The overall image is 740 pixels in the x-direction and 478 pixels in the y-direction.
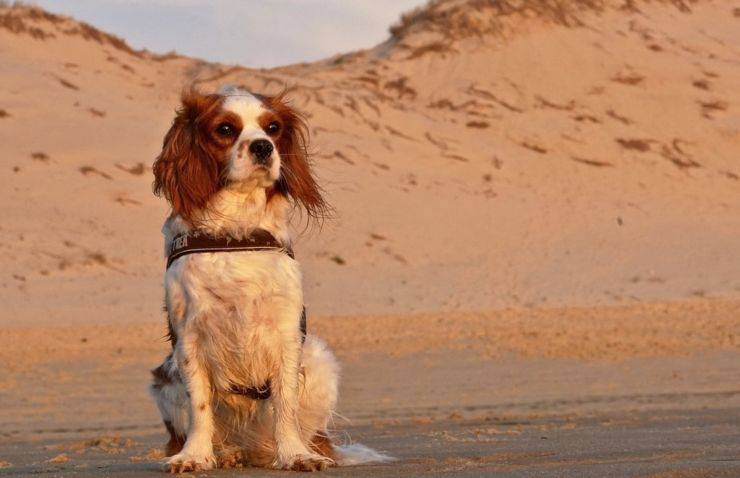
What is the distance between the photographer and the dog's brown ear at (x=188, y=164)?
21.1ft

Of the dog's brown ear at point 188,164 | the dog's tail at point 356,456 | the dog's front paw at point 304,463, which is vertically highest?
the dog's brown ear at point 188,164

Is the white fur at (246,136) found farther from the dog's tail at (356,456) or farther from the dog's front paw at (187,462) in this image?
the dog's tail at (356,456)

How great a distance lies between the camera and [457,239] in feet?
88.3

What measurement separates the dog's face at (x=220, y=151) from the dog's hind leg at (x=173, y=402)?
0.75 metres

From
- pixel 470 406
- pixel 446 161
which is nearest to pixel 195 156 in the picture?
pixel 470 406

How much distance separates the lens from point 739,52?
114 feet

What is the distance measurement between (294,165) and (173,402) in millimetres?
1192

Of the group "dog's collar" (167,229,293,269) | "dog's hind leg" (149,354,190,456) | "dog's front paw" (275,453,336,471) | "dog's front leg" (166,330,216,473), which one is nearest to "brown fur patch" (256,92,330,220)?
"dog's collar" (167,229,293,269)

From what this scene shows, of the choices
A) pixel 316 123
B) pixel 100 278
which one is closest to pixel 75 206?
pixel 100 278

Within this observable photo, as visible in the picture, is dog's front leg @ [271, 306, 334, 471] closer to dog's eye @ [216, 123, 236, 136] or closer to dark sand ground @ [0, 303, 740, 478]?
dark sand ground @ [0, 303, 740, 478]

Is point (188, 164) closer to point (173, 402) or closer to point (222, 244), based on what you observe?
point (222, 244)

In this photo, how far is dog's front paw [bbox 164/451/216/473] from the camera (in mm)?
6371

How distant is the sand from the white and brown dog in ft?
1.11

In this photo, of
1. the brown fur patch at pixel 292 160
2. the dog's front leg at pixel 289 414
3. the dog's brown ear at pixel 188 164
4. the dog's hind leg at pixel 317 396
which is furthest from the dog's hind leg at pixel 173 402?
the brown fur patch at pixel 292 160
